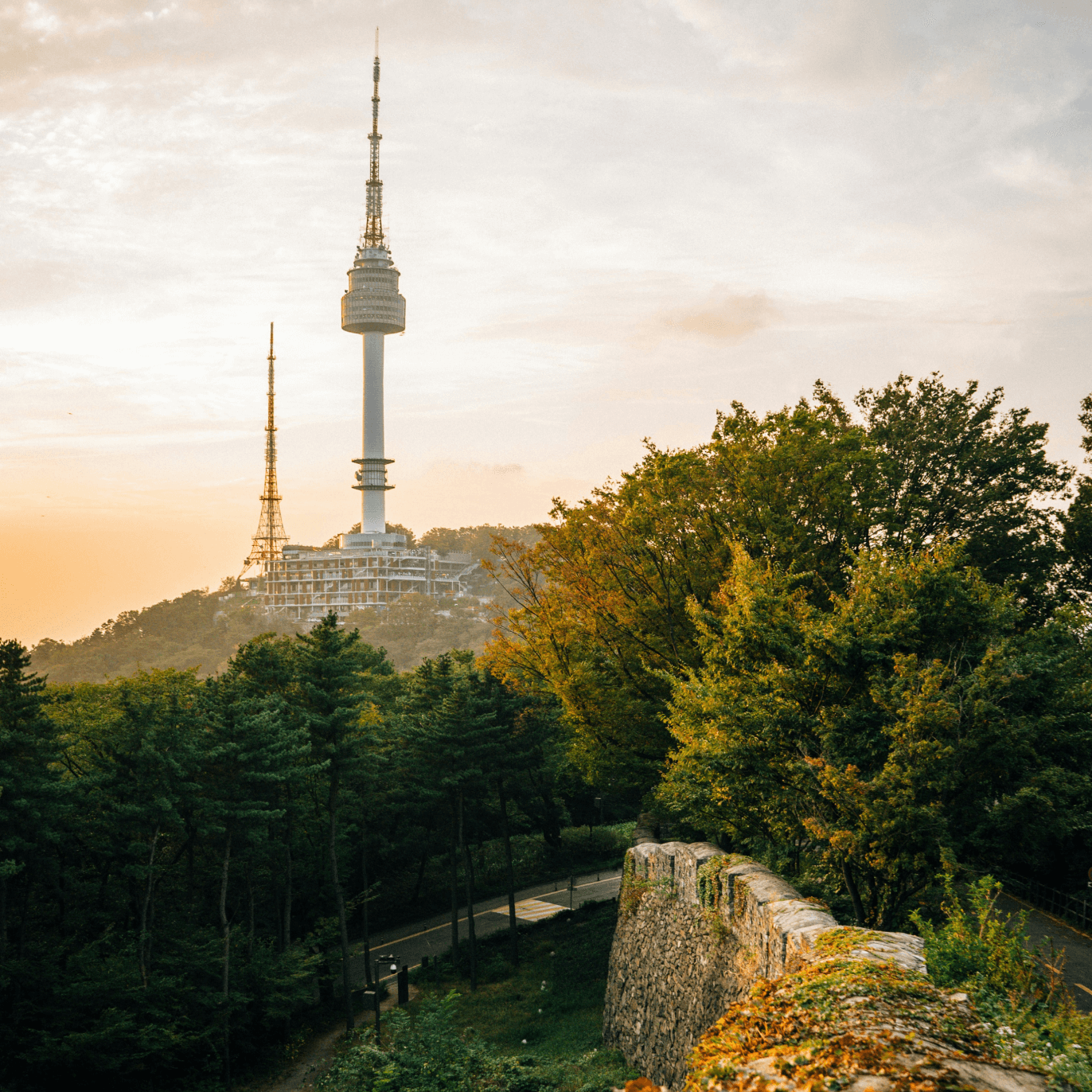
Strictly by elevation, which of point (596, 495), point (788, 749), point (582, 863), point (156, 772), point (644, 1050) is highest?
point (596, 495)

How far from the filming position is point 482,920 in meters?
35.8

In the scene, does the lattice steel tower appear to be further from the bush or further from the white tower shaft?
the bush

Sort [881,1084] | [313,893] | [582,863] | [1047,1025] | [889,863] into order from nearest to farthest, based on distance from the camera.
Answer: [881,1084]
[1047,1025]
[889,863]
[313,893]
[582,863]

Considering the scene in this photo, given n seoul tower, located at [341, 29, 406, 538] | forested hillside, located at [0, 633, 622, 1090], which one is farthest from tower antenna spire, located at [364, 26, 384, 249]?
forested hillside, located at [0, 633, 622, 1090]

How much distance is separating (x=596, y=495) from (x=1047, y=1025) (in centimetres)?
1812

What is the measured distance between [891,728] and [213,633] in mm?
149642

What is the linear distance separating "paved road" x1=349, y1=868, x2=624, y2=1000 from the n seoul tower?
118094 mm

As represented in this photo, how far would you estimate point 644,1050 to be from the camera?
14789 millimetres

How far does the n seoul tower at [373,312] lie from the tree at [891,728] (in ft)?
464

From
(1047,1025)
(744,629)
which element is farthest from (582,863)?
(1047,1025)

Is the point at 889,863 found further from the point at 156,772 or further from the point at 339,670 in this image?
the point at 339,670

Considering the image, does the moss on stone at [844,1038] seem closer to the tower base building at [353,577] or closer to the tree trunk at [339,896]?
the tree trunk at [339,896]

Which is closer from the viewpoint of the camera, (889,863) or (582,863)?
(889,863)

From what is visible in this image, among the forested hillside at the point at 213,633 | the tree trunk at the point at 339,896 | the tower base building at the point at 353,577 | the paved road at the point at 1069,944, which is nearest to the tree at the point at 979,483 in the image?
the paved road at the point at 1069,944
